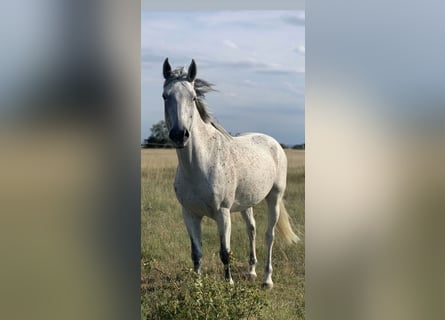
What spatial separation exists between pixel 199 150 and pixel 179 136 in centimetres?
30

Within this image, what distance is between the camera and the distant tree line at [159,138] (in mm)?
3225

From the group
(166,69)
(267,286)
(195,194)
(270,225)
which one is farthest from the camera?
(270,225)

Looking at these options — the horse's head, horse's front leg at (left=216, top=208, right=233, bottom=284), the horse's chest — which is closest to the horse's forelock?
the horse's head

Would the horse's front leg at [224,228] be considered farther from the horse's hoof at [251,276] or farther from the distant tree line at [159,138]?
the distant tree line at [159,138]

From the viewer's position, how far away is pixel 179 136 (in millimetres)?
3182

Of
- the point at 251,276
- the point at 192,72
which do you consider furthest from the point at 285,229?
the point at 192,72

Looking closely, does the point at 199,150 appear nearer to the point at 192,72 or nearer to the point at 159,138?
the point at 159,138

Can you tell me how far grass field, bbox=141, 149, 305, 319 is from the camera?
320 centimetres

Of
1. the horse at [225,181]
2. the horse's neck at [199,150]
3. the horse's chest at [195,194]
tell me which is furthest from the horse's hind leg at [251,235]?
the horse's neck at [199,150]

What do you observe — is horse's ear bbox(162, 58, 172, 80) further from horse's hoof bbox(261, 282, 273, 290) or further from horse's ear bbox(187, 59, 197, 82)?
horse's hoof bbox(261, 282, 273, 290)
